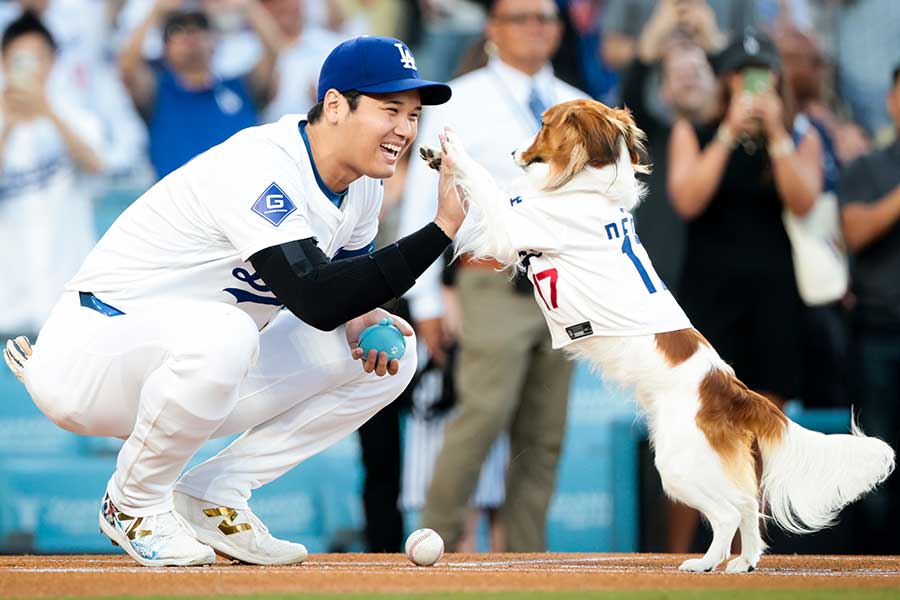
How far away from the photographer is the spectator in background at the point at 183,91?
6996mm

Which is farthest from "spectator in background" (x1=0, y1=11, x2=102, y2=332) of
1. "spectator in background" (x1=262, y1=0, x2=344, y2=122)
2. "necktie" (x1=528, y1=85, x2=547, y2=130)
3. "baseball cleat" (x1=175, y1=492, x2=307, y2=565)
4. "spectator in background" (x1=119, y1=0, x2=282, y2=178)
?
"baseball cleat" (x1=175, y1=492, x2=307, y2=565)

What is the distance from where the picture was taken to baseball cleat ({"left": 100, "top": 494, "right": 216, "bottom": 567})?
4195 millimetres

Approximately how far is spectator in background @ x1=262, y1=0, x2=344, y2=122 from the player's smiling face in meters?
2.77

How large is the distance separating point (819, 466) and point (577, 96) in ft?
→ 8.50

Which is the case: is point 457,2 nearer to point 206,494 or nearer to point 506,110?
point 506,110

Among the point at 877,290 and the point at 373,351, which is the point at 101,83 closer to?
the point at 373,351

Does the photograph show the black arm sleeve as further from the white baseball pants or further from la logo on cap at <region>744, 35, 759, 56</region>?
la logo on cap at <region>744, 35, 759, 56</region>

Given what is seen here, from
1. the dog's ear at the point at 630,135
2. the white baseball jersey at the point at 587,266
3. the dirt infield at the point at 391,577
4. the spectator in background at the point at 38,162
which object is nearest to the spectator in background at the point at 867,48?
the dog's ear at the point at 630,135

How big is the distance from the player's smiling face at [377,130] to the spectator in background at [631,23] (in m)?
2.87

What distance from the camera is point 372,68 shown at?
424cm

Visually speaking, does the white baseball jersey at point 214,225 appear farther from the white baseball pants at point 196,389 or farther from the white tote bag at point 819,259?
the white tote bag at point 819,259

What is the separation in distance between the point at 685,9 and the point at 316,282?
363 cm

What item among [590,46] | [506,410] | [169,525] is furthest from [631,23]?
[169,525]

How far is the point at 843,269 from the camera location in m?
7.21
